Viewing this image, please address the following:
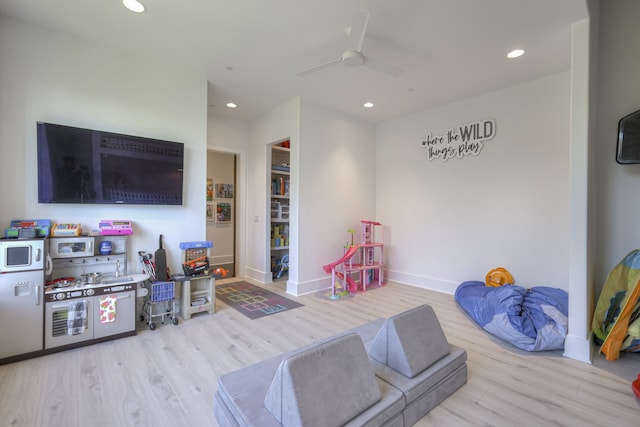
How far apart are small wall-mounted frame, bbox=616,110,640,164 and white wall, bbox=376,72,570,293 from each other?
0.80 metres

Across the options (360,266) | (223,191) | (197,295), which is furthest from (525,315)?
(223,191)

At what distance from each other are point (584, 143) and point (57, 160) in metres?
4.93

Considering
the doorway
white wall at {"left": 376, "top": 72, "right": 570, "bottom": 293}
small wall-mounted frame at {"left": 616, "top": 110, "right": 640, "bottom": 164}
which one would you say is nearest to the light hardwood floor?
white wall at {"left": 376, "top": 72, "right": 570, "bottom": 293}

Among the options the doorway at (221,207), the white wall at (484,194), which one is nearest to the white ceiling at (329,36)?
the white wall at (484,194)

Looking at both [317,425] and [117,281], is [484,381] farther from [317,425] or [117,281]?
[117,281]

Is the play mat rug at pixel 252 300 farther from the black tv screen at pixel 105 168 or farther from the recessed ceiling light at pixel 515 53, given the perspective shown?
the recessed ceiling light at pixel 515 53

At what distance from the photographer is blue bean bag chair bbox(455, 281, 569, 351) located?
2.67m

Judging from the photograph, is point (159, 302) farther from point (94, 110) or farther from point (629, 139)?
point (629, 139)

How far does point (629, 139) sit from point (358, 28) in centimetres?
278

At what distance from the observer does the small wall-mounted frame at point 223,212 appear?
6207mm

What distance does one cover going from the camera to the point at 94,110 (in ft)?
10.0

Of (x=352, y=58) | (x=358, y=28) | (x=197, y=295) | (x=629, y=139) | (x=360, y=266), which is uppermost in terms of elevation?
(x=358, y=28)

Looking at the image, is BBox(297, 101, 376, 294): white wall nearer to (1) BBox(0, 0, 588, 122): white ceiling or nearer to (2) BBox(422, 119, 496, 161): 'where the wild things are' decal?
(1) BBox(0, 0, 588, 122): white ceiling

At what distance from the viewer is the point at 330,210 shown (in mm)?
4887
